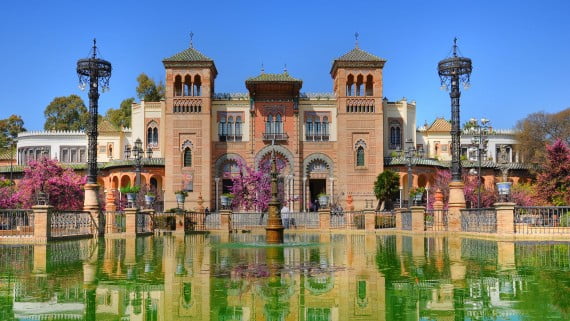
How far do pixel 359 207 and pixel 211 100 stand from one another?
1538cm

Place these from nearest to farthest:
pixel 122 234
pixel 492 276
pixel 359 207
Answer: pixel 492 276, pixel 122 234, pixel 359 207

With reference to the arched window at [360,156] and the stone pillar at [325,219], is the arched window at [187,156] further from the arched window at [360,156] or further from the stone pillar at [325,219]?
the stone pillar at [325,219]

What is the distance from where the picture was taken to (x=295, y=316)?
7.32 metres

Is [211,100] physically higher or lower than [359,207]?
higher

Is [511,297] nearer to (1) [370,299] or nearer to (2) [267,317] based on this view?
(1) [370,299]

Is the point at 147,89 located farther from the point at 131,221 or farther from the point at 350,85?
the point at 131,221

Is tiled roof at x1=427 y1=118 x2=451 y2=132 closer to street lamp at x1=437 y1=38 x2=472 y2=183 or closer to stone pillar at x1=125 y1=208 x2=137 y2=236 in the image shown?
street lamp at x1=437 y1=38 x2=472 y2=183

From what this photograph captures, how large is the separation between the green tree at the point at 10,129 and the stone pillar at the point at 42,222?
6565 cm

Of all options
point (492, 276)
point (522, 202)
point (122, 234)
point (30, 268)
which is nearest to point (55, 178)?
point (122, 234)

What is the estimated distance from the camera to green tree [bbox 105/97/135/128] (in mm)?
76625

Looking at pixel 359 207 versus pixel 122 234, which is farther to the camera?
pixel 359 207

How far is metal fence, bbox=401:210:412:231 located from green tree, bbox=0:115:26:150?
2523 inches

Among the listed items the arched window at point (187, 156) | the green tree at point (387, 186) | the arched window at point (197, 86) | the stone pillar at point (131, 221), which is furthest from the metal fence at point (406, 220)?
the arched window at point (197, 86)

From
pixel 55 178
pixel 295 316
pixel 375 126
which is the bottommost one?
pixel 295 316
